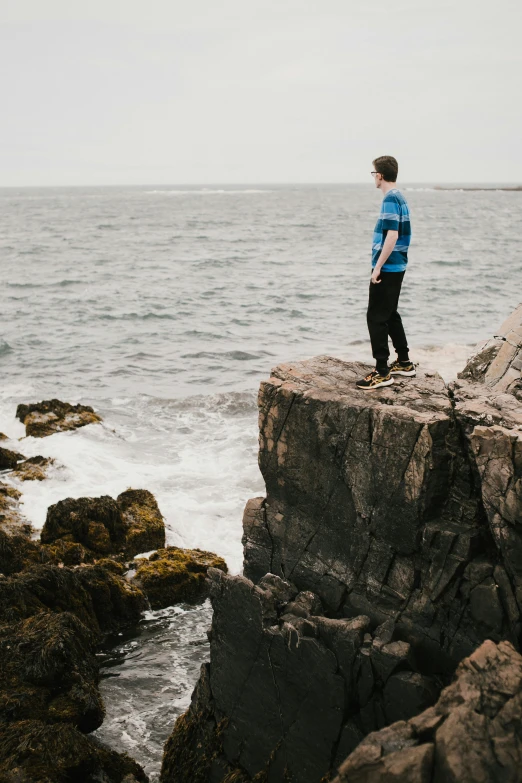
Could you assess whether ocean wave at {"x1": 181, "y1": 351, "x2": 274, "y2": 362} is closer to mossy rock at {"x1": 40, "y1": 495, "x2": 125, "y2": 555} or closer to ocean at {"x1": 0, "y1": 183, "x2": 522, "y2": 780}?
ocean at {"x1": 0, "y1": 183, "x2": 522, "y2": 780}

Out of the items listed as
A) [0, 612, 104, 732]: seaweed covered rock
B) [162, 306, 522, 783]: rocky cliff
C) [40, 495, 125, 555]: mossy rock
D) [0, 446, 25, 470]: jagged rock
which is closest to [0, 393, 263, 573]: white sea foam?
[0, 446, 25, 470]: jagged rock

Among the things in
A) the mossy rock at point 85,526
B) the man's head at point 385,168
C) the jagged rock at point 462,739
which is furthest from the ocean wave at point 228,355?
the jagged rock at point 462,739

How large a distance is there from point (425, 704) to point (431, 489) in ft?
6.39

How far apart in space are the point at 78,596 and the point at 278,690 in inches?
177

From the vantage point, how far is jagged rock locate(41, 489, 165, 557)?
1324cm

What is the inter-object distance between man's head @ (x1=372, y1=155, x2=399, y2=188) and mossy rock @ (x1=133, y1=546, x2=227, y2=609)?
686 cm

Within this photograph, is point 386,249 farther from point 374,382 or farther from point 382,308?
point 374,382

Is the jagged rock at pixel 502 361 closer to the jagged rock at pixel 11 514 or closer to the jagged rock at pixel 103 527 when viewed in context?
the jagged rock at pixel 103 527

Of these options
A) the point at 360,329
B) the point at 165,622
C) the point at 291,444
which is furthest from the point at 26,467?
the point at 360,329

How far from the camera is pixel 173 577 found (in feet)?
41.2

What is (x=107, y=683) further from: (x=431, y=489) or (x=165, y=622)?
(x=431, y=489)

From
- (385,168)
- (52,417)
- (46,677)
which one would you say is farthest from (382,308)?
(52,417)

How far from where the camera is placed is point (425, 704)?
22.7 ft

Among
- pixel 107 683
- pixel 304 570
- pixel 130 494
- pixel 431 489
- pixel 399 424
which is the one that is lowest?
pixel 107 683
